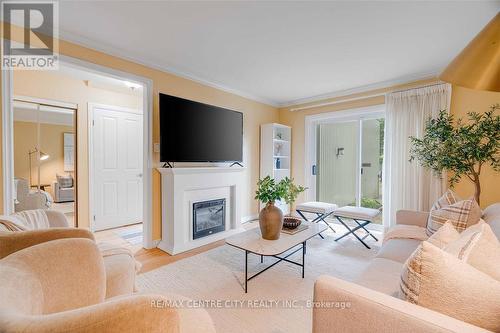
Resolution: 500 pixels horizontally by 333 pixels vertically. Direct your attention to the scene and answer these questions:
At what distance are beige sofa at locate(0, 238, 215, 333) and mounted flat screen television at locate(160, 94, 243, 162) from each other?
1991 mm

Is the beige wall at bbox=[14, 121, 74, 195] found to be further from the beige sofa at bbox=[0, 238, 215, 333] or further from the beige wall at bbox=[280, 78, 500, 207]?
the beige wall at bbox=[280, 78, 500, 207]

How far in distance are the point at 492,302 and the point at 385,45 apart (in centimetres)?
259

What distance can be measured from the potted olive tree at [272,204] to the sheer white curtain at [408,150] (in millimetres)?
2059

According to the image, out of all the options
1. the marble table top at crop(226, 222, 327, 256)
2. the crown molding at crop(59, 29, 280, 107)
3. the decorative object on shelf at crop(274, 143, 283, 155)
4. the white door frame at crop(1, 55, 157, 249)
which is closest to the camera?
the marble table top at crop(226, 222, 327, 256)

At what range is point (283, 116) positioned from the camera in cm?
514

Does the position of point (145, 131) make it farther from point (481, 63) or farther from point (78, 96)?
point (481, 63)

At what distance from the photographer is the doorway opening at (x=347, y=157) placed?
4074mm

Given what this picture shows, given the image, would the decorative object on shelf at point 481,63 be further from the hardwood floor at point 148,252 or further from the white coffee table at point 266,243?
the hardwood floor at point 148,252

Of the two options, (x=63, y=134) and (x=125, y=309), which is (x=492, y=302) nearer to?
(x=125, y=309)

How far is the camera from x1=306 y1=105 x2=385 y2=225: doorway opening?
4.07m

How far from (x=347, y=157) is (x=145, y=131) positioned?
11.7 ft

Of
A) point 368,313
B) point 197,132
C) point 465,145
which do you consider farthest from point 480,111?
point 197,132

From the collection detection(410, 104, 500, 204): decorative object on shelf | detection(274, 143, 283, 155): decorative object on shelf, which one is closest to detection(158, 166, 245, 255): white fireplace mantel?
detection(274, 143, 283, 155): decorative object on shelf

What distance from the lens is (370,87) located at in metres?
3.81
